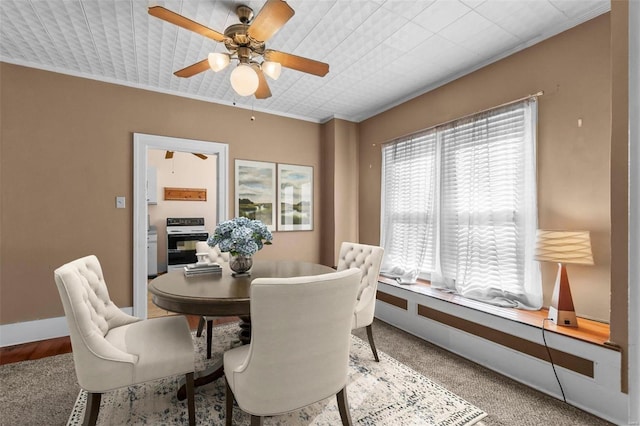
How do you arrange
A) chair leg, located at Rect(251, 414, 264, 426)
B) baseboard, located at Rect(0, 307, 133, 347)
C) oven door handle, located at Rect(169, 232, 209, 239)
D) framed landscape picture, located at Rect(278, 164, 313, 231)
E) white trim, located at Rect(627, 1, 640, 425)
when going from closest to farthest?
white trim, located at Rect(627, 1, 640, 425)
chair leg, located at Rect(251, 414, 264, 426)
baseboard, located at Rect(0, 307, 133, 347)
framed landscape picture, located at Rect(278, 164, 313, 231)
oven door handle, located at Rect(169, 232, 209, 239)

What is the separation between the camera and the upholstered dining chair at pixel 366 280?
235 centimetres

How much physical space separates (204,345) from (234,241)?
1.30 m

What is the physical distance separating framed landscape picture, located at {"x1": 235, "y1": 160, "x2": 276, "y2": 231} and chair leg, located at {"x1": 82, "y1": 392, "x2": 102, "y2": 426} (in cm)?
257

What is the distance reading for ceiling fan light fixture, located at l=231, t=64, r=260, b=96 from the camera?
1.83 meters

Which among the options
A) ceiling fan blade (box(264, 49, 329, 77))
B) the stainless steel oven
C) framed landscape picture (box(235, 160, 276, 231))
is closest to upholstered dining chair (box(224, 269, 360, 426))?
ceiling fan blade (box(264, 49, 329, 77))

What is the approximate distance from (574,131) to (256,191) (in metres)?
3.33

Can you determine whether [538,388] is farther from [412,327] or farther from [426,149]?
[426,149]

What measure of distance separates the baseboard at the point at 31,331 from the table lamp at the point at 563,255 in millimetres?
4203

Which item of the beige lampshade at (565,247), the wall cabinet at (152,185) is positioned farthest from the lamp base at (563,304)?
the wall cabinet at (152,185)

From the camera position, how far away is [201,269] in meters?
2.22

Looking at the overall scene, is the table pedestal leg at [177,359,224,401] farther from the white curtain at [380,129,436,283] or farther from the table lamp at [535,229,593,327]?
the table lamp at [535,229,593,327]

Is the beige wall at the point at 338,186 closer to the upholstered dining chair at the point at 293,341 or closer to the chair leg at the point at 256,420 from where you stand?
the upholstered dining chair at the point at 293,341

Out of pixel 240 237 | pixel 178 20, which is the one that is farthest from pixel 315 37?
pixel 240 237

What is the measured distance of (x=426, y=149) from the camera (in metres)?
3.37
